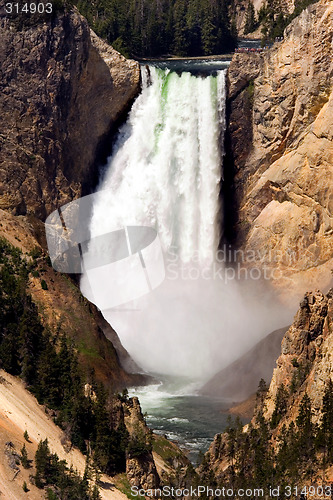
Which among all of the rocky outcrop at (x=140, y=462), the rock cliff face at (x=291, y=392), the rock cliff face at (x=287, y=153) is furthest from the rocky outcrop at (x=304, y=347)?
the rock cliff face at (x=287, y=153)

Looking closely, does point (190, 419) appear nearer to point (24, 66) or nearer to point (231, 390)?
point (231, 390)

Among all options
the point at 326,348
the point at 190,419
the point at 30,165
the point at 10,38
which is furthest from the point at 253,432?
the point at 10,38

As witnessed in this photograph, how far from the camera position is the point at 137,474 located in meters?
57.6

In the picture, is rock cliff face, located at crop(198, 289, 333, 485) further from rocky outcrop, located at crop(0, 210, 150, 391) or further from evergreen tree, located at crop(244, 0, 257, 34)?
evergreen tree, located at crop(244, 0, 257, 34)

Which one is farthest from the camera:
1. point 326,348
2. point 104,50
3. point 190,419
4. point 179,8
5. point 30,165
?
point 179,8

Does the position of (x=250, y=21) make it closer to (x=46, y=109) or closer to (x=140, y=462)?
(x=46, y=109)

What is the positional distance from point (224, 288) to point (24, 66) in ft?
78.3

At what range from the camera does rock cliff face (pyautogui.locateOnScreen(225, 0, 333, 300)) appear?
83750mm

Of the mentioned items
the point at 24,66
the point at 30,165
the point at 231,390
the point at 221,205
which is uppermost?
the point at 24,66

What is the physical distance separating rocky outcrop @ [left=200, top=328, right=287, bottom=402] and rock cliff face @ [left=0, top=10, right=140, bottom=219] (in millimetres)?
18776

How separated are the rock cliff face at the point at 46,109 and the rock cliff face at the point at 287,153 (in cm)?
1233

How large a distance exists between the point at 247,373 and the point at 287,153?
19678mm

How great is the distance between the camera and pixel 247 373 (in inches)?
2982

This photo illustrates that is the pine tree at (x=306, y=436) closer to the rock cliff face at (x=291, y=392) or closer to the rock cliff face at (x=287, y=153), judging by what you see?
the rock cliff face at (x=291, y=392)
